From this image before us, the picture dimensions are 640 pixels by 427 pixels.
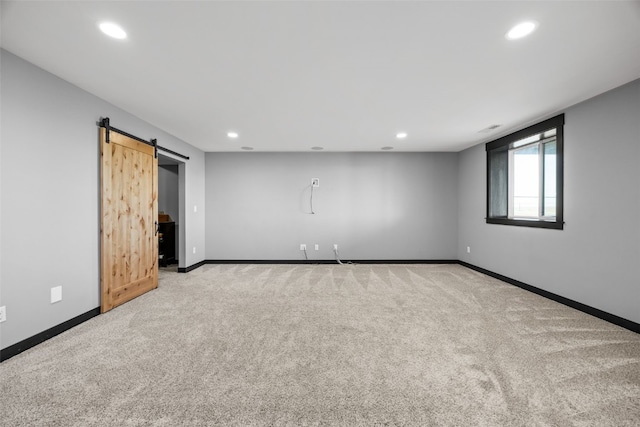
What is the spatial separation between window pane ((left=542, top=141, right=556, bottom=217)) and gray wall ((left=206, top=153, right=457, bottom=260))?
2.04m

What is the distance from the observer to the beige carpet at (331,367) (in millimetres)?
1549

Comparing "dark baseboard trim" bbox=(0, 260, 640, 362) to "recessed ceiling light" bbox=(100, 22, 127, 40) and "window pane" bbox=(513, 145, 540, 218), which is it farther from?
"recessed ceiling light" bbox=(100, 22, 127, 40)

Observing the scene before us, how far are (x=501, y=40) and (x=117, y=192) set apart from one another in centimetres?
410

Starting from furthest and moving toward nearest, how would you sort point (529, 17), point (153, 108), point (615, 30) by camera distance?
point (153, 108)
point (615, 30)
point (529, 17)

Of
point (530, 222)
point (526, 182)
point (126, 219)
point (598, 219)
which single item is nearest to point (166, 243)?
point (126, 219)

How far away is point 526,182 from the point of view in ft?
14.4

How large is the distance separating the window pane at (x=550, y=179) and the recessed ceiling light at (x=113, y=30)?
4942 millimetres

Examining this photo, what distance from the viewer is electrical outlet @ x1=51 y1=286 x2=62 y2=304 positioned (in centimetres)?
252

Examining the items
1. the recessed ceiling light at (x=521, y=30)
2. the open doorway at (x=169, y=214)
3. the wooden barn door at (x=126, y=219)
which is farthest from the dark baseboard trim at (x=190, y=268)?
the recessed ceiling light at (x=521, y=30)

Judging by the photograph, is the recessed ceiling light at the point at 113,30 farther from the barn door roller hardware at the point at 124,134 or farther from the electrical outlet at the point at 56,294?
the electrical outlet at the point at 56,294

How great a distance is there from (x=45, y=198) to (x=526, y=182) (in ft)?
19.8

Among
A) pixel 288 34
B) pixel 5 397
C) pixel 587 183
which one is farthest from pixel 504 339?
pixel 5 397

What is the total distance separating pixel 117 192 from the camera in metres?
3.34

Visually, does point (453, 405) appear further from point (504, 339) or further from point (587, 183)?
point (587, 183)
